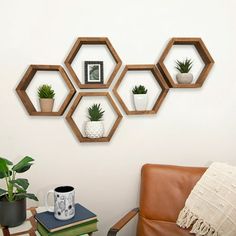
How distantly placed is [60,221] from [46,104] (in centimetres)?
73

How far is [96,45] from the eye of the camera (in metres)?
1.84

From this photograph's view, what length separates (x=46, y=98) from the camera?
5.70 ft

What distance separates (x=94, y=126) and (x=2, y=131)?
611 mm

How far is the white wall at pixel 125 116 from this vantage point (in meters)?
1.77

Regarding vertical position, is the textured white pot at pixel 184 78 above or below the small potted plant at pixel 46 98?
above

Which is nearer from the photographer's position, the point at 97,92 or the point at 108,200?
the point at 97,92

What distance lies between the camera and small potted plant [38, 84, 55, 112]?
5.69 feet

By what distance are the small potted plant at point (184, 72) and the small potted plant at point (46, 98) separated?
861 millimetres

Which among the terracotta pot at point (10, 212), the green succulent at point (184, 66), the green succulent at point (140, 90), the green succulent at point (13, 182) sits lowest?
the terracotta pot at point (10, 212)

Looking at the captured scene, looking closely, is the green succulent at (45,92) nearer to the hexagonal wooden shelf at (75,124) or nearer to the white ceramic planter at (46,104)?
the white ceramic planter at (46,104)

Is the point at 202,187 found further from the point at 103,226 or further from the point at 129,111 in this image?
the point at 103,226

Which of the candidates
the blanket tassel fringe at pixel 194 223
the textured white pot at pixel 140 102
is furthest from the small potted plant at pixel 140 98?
the blanket tassel fringe at pixel 194 223

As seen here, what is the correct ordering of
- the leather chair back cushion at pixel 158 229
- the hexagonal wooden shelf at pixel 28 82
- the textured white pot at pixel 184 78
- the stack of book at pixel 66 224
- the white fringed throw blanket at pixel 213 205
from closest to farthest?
the stack of book at pixel 66 224, the white fringed throw blanket at pixel 213 205, the leather chair back cushion at pixel 158 229, the hexagonal wooden shelf at pixel 28 82, the textured white pot at pixel 184 78

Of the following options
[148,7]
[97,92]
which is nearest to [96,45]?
[97,92]
